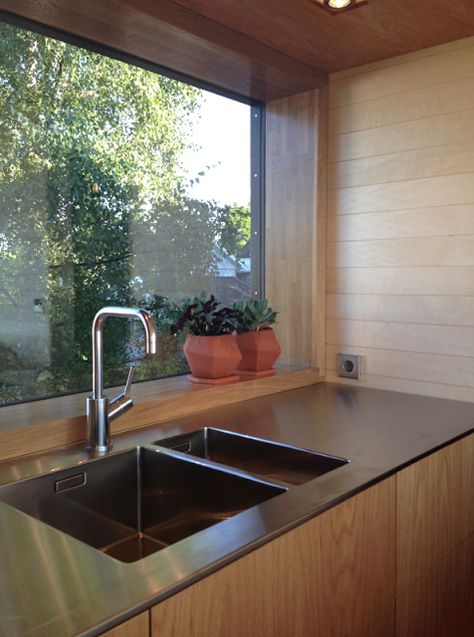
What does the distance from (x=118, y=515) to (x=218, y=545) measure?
506 millimetres

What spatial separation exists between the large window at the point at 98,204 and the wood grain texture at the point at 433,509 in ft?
3.04

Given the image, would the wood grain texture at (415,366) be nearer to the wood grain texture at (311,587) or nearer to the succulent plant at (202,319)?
the succulent plant at (202,319)

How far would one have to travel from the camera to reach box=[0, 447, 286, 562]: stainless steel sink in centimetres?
123

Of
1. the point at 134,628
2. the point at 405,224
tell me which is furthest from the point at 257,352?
the point at 134,628

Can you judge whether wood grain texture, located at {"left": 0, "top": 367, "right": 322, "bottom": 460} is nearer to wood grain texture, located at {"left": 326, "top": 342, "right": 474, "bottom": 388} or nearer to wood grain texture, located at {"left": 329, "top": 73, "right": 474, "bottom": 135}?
wood grain texture, located at {"left": 326, "top": 342, "right": 474, "bottom": 388}

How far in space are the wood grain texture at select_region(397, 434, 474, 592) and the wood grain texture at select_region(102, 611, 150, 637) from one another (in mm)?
684

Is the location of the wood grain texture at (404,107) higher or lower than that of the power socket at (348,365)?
higher

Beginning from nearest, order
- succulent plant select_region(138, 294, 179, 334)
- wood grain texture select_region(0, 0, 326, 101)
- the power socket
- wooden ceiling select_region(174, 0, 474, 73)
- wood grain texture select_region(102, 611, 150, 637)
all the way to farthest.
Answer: wood grain texture select_region(102, 611, 150, 637) → wood grain texture select_region(0, 0, 326, 101) → wooden ceiling select_region(174, 0, 474, 73) → succulent plant select_region(138, 294, 179, 334) → the power socket

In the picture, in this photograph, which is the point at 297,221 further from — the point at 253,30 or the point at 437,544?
the point at 437,544

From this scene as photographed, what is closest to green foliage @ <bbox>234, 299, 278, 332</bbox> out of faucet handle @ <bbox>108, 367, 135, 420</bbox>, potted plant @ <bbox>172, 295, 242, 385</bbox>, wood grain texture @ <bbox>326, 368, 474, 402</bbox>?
potted plant @ <bbox>172, 295, 242, 385</bbox>

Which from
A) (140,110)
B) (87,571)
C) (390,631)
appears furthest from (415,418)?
(140,110)

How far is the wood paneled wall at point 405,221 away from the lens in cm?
183

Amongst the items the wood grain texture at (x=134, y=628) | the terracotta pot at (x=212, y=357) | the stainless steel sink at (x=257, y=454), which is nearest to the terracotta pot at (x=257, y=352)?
the terracotta pot at (x=212, y=357)

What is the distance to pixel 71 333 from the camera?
168 centimetres
